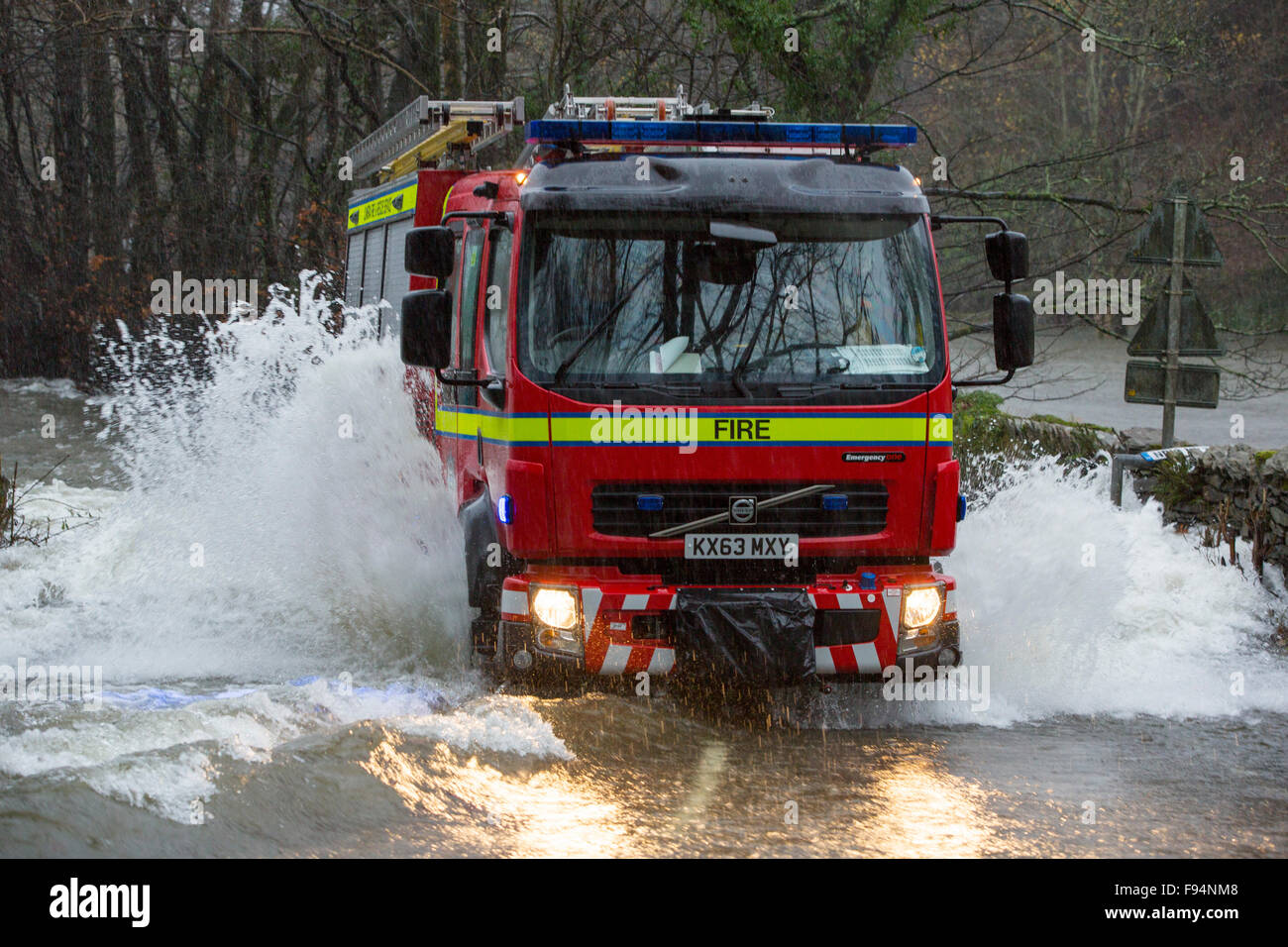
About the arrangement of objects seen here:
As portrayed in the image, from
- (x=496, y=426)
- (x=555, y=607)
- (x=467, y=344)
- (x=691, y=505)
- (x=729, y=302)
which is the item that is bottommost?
(x=555, y=607)

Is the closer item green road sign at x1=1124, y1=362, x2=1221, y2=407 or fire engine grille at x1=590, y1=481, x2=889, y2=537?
fire engine grille at x1=590, y1=481, x2=889, y2=537

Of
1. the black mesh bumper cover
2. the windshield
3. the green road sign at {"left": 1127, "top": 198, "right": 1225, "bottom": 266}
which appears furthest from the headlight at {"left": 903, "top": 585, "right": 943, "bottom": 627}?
the green road sign at {"left": 1127, "top": 198, "right": 1225, "bottom": 266}

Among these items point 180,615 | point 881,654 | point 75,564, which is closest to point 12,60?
point 75,564

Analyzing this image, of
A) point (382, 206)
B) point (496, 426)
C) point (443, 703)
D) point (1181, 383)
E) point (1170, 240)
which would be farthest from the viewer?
point (1181, 383)

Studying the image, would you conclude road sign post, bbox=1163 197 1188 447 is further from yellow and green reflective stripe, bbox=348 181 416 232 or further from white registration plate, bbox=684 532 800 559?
yellow and green reflective stripe, bbox=348 181 416 232

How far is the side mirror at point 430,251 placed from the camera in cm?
654

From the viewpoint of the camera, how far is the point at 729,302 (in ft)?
21.3

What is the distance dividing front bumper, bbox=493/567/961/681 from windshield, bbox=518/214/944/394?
0.93m

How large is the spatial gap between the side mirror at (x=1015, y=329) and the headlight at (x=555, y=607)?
2464mm

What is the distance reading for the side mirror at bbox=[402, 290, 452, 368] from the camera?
21.7 ft

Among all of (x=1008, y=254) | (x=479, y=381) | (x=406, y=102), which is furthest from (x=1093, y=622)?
(x=406, y=102)

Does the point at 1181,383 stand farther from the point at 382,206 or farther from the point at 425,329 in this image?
the point at 425,329

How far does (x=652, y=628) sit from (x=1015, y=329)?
2.33m

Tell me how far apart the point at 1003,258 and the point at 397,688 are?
371 cm
